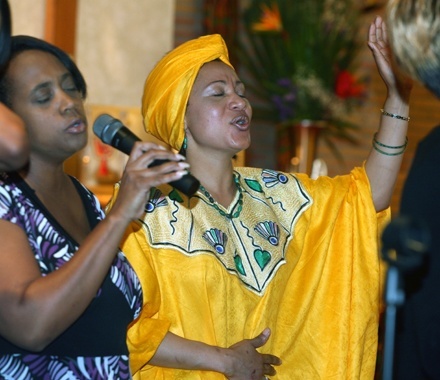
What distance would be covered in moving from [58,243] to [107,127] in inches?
12.2

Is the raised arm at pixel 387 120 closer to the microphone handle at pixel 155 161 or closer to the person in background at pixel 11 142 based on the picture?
the microphone handle at pixel 155 161

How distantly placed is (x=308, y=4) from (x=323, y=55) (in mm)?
350

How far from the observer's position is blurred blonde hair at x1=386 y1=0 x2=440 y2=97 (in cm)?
196

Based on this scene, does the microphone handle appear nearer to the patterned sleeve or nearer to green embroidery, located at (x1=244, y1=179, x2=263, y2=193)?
the patterned sleeve

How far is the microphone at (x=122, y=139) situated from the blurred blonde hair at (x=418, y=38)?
0.55 meters

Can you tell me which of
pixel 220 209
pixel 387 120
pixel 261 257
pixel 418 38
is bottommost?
pixel 261 257

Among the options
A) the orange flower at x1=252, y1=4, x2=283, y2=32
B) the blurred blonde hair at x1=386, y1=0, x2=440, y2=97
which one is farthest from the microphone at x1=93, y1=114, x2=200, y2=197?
the orange flower at x1=252, y1=4, x2=283, y2=32

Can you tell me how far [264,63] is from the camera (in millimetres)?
6770

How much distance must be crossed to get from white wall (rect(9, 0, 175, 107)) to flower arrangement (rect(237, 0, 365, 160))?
1.26m

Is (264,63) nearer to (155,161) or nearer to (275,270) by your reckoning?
(275,270)

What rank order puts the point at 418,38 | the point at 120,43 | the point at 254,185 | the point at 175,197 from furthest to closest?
1. the point at 120,43
2. the point at 254,185
3. the point at 175,197
4. the point at 418,38

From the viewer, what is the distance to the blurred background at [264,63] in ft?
17.0

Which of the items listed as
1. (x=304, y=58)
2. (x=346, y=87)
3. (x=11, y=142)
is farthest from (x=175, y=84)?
(x=346, y=87)

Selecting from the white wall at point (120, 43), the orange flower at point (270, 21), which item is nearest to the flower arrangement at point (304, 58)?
the orange flower at point (270, 21)
